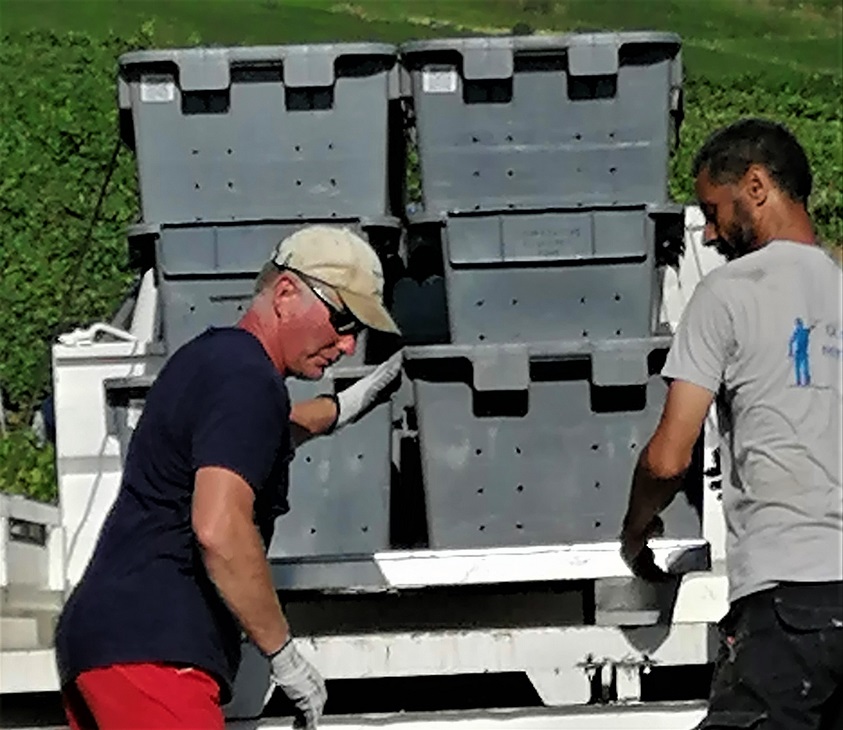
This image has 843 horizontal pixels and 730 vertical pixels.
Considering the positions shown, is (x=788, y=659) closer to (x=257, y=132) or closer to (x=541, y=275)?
(x=541, y=275)

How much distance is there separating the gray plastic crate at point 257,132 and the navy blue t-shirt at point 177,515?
52.2 inches

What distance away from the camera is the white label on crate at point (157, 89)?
3676 mm

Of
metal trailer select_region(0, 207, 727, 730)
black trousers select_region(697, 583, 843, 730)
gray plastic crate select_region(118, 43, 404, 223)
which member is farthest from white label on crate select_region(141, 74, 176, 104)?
black trousers select_region(697, 583, 843, 730)

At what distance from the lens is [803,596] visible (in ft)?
7.76

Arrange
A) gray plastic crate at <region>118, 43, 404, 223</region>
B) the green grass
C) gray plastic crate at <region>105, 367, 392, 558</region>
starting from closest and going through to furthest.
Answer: gray plastic crate at <region>105, 367, 392, 558</region> → gray plastic crate at <region>118, 43, 404, 223</region> → the green grass

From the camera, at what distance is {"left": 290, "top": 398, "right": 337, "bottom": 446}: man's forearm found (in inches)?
117

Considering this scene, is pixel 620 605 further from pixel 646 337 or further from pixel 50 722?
pixel 50 722

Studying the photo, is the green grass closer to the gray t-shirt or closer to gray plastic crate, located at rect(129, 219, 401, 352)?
gray plastic crate, located at rect(129, 219, 401, 352)

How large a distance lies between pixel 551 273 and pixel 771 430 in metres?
1.22

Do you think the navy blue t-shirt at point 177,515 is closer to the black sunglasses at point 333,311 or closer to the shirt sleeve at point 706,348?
the black sunglasses at point 333,311

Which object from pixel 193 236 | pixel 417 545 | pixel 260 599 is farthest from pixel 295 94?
pixel 260 599

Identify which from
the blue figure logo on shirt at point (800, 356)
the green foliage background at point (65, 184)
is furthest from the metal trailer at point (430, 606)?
the green foliage background at point (65, 184)

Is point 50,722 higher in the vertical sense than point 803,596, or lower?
lower

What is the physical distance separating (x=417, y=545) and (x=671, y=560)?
39.2 inches
